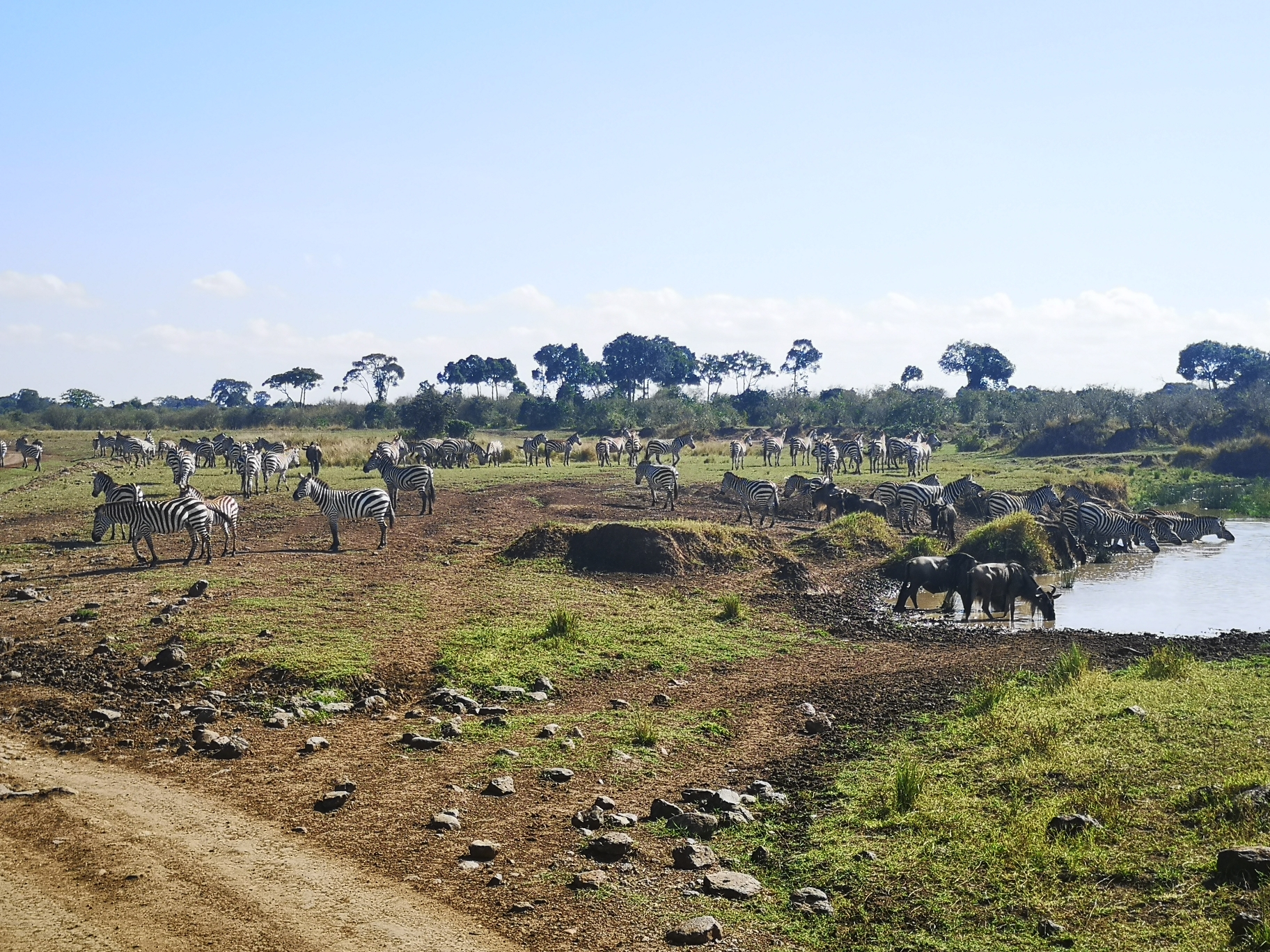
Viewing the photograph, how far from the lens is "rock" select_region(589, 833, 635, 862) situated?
7102 millimetres

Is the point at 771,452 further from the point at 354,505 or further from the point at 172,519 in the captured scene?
the point at 172,519

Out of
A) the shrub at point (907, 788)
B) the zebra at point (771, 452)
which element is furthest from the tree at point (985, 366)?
the shrub at point (907, 788)

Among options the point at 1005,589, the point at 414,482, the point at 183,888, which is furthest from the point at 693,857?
the point at 414,482

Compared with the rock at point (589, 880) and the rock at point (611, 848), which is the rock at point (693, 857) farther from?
the rock at point (589, 880)

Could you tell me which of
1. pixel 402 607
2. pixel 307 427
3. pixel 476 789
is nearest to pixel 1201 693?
pixel 476 789

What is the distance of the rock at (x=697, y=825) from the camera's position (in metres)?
7.54

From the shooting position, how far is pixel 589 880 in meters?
6.73

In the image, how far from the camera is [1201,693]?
34.8 feet

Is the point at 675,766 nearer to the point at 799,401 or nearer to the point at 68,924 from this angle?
the point at 68,924

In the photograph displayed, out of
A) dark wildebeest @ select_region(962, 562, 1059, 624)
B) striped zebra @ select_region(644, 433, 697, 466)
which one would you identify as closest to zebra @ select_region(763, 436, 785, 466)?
striped zebra @ select_region(644, 433, 697, 466)

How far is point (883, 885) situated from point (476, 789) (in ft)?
11.3

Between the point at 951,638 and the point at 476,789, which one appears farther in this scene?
the point at 951,638

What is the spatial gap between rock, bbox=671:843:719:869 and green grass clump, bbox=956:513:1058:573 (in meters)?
16.2

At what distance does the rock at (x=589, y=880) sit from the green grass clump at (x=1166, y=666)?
26.1 ft
